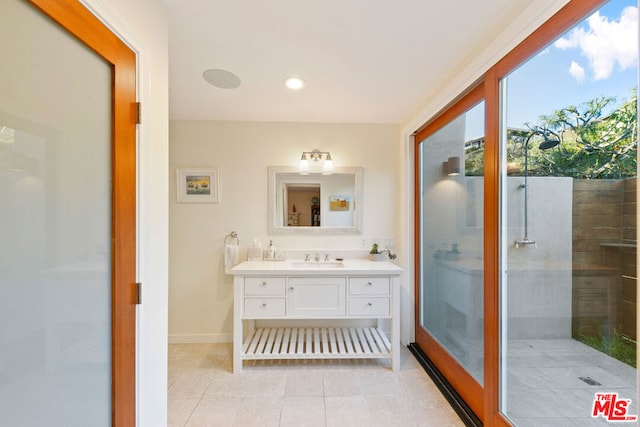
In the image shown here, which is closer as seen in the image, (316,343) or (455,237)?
(455,237)

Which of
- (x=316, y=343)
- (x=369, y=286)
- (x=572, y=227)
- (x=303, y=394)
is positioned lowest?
(x=303, y=394)

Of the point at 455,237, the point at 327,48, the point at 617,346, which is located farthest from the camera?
the point at 455,237

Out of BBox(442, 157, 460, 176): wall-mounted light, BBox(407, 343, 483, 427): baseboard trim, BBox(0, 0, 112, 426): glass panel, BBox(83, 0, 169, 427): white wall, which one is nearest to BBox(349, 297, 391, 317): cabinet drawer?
BBox(407, 343, 483, 427): baseboard trim

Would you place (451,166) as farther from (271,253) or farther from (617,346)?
(271,253)

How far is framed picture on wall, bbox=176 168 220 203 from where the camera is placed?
2.76m

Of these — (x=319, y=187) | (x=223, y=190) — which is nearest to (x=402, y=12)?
(x=319, y=187)

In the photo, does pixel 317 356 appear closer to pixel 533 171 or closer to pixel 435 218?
pixel 435 218

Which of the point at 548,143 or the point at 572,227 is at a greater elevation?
the point at 548,143

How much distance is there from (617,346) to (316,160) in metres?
2.41

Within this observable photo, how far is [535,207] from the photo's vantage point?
1366 mm

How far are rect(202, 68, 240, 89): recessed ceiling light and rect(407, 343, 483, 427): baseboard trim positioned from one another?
9.22 ft

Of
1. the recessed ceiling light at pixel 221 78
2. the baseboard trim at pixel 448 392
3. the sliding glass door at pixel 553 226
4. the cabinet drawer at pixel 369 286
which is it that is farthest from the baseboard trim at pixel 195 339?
the recessed ceiling light at pixel 221 78

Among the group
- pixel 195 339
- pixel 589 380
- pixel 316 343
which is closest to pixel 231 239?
pixel 195 339

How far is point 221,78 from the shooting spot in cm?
205
